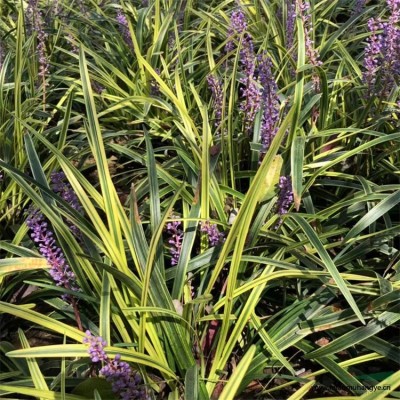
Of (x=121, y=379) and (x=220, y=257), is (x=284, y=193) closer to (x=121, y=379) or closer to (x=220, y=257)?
(x=220, y=257)

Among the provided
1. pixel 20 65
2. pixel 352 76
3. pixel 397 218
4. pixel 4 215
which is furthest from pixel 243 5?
pixel 4 215

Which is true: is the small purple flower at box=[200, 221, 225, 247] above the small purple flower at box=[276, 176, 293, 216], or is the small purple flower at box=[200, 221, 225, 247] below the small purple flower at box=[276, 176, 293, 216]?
below

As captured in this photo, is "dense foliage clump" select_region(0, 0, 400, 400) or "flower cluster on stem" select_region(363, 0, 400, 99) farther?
"flower cluster on stem" select_region(363, 0, 400, 99)

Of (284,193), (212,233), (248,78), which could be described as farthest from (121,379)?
(248,78)

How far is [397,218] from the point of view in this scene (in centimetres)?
268

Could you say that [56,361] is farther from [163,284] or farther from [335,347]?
[335,347]

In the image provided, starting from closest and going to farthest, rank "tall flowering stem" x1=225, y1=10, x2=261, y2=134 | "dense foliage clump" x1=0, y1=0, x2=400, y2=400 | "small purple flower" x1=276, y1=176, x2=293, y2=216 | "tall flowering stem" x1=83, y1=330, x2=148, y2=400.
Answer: "tall flowering stem" x1=83, y1=330, x2=148, y2=400 < "dense foliage clump" x1=0, y1=0, x2=400, y2=400 < "small purple flower" x1=276, y1=176, x2=293, y2=216 < "tall flowering stem" x1=225, y1=10, x2=261, y2=134

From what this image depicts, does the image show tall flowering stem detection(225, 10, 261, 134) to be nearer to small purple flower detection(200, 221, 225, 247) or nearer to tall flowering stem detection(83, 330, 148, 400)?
small purple flower detection(200, 221, 225, 247)

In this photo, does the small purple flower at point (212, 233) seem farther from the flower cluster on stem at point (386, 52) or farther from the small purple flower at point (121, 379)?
the flower cluster on stem at point (386, 52)

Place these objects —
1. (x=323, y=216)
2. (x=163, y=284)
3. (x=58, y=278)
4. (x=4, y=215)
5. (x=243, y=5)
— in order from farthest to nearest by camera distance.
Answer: (x=243, y=5) → (x=4, y=215) → (x=323, y=216) → (x=163, y=284) → (x=58, y=278)

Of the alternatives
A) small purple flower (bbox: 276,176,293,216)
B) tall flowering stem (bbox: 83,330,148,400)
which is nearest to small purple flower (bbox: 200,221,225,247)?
small purple flower (bbox: 276,176,293,216)

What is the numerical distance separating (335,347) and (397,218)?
1.01 m

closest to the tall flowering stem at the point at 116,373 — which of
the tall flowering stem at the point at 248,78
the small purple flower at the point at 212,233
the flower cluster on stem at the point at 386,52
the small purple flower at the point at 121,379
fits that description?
the small purple flower at the point at 121,379

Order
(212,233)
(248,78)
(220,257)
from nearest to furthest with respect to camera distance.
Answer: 1. (220,257)
2. (212,233)
3. (248,78)
